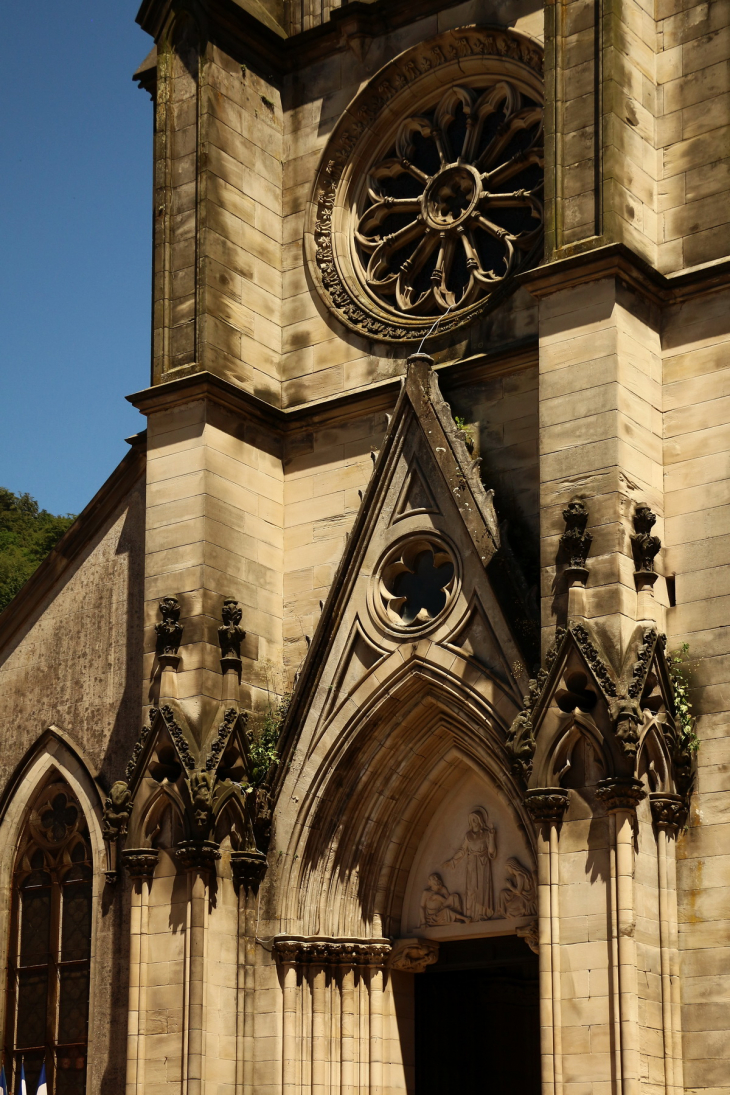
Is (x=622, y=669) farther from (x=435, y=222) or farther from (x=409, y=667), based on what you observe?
(x=435, y=222)

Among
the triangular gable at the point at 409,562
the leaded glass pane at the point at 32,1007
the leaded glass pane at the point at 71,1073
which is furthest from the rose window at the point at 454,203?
the leaded glass pane at the point at 71,1073

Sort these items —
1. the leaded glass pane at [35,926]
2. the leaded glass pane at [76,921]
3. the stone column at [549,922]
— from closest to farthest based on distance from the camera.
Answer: the stone column at [549,922] < the leaded glass pane at [76,921] < the leaded glass pane at [35,926]

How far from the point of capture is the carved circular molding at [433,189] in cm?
1998

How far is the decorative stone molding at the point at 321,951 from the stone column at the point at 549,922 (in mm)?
2869

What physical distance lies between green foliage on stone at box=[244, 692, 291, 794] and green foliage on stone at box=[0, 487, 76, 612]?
683 inches

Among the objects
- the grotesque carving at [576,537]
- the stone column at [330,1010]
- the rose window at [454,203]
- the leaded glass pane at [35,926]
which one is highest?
the rose window at [454,203]

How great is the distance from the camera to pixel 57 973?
2059 cm

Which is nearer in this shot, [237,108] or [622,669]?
[622,669]

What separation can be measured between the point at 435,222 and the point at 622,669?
19.9ft

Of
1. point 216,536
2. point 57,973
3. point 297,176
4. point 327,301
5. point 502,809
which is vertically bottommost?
point 57,973

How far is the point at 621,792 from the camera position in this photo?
15977 mm

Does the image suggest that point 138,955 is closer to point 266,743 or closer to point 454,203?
point 266,743

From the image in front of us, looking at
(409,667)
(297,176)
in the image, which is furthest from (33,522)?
(409,667)

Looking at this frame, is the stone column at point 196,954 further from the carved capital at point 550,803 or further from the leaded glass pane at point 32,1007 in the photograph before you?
the carved capital at point 550,803
